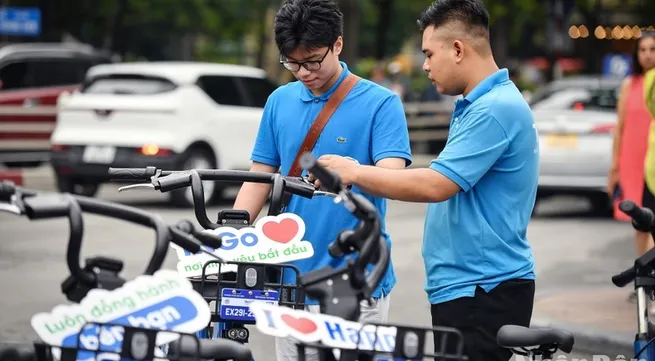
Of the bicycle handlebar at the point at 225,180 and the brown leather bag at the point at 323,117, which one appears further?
the brown leather bag at the point at 323,117

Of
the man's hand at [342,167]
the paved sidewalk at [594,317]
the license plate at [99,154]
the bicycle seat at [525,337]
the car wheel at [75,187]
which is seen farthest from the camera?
the car wheel at [75,187]

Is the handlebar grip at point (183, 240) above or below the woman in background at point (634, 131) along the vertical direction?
above

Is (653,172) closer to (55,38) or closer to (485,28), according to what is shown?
(485,28)

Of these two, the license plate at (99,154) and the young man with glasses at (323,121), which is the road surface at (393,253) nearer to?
the license plate at (99,154)

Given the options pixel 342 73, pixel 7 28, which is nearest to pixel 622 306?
pixel 342 73

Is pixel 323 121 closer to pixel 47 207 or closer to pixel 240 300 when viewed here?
pixel 240 300

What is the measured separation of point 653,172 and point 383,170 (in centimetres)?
509

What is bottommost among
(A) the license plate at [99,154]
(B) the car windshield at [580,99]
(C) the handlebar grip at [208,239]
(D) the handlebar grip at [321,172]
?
(A) the license plate at [99,154]

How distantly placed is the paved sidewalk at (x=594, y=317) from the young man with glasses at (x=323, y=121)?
3710 millimetres

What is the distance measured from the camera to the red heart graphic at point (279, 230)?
4.02 m

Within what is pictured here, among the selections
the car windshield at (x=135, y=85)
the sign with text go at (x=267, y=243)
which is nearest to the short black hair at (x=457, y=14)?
the sign with text go at (x=267, y=243)

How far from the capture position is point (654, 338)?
4.36 m

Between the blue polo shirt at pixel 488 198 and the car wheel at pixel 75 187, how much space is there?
1250cm

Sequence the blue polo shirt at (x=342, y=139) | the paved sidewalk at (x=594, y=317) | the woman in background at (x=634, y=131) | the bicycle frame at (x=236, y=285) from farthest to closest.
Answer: the woman in background at (x=634, y=131) → the paved sidewalk at (x=594, y=317) → the blue polo shirt at (x=342, y=139) → the bicycle frame at (x=236, y=285)
